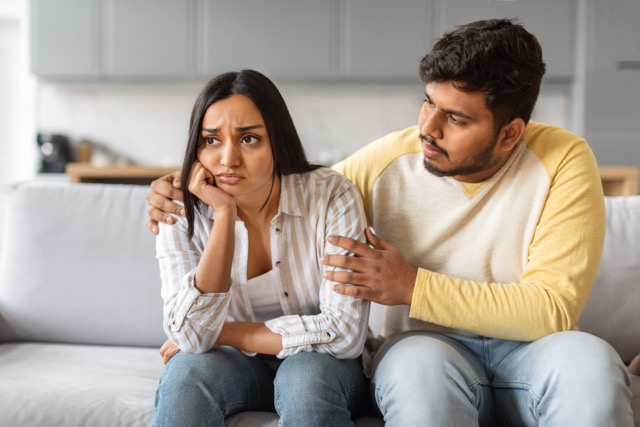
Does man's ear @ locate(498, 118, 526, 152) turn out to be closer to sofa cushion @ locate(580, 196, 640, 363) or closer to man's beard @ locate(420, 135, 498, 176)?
man's beard @ locate(420, 135, 498, 176)

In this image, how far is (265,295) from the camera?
159cm

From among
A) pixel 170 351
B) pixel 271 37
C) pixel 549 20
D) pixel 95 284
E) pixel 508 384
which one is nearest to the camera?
pixel 508 384

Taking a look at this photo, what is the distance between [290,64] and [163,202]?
3636mm

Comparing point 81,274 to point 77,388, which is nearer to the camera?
point 77,388

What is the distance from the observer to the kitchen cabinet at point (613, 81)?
16.3ft

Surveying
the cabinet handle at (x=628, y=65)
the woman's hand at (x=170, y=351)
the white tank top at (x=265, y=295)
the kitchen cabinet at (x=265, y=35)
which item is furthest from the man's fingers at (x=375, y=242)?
the cabinet handle at (x=628, y=65)

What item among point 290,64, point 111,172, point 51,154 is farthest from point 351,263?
point 51,154

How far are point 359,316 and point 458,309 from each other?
0.20 m

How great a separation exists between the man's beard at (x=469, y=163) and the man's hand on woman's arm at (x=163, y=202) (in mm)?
558

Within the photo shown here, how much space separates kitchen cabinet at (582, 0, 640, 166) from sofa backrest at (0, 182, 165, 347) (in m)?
3.92

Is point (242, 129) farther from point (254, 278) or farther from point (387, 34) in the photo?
point (387, 34)

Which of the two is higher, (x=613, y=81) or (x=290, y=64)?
(x=290, y=64)

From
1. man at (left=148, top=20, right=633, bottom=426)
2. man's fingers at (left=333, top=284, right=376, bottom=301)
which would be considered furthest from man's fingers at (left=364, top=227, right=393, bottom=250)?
man's fingers at (left=333, top=284, right=376, bottom=301)

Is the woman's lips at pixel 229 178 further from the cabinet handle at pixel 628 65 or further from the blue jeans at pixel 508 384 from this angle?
the cabinet handle at pixel 628 65
